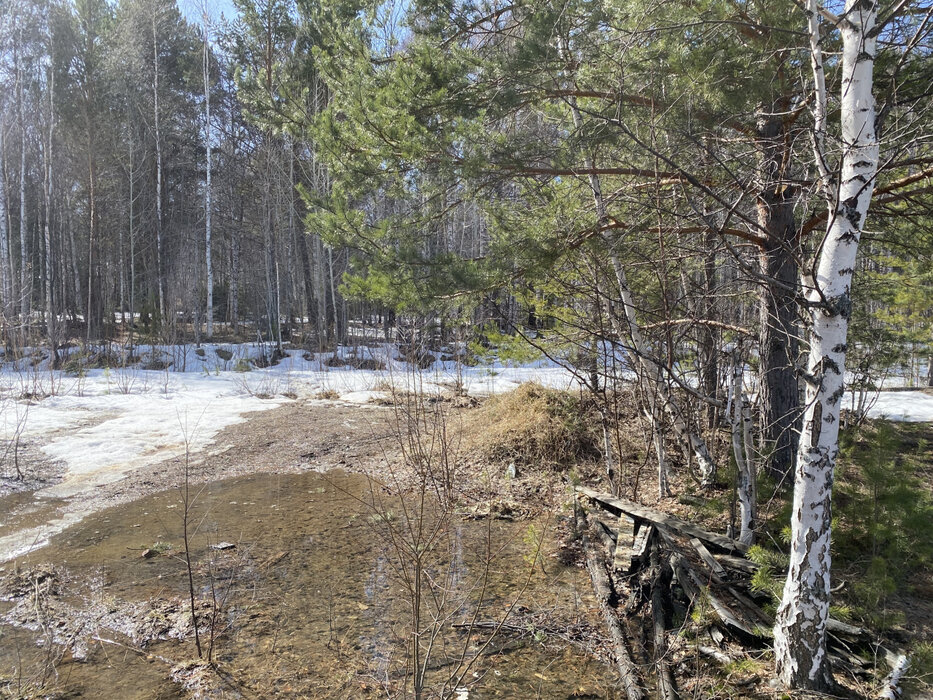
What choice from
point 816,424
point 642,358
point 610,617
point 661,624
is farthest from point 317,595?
point 816,424

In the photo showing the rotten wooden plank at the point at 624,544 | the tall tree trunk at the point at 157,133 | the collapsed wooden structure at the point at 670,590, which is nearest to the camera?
the collapsed wooden structure at the point at 670,590

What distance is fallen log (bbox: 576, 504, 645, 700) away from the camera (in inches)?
114

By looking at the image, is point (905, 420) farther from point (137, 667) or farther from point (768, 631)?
point (137, 667)

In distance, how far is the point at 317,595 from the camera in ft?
13.1

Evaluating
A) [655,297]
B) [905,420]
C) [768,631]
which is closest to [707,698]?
[768,631]

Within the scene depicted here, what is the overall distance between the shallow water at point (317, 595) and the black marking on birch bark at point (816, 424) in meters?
1.54

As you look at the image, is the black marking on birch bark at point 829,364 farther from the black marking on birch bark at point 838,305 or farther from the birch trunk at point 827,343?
the black marking on birch bark at point 838,305

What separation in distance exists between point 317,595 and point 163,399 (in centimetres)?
856

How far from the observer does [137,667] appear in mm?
3162

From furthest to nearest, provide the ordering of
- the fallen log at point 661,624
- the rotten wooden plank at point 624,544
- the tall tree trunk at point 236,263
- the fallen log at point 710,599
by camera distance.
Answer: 1. the tall tree trunk at point 236,263
2. the rotten wooden plank at point 624,544
3. the fallen log at point 710,599
4. the fallen log at point 661,624

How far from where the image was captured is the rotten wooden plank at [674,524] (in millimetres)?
4027

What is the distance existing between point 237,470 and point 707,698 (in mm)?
6076

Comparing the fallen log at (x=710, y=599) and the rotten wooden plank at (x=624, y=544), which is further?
the rotten wooden plank at (x=624, y=544)

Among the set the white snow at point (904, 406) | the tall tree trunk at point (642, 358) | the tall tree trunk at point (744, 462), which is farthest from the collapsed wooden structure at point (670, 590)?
the white snow at point (904, 406)
